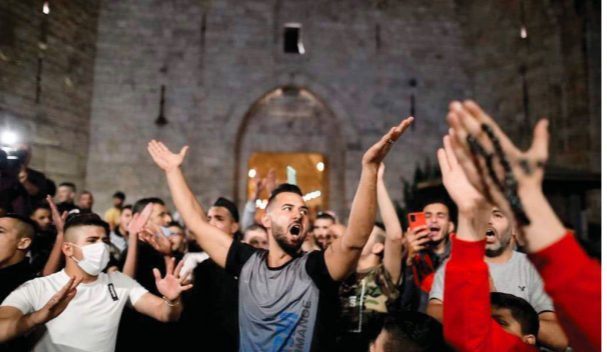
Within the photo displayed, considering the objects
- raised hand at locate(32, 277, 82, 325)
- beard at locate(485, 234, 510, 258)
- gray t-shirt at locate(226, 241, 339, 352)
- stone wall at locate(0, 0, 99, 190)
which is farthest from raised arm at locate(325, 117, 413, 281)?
stone wall at locate(0, 0, 99, 190)

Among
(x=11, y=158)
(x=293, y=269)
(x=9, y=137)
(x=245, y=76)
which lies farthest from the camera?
(x=245, y=76)

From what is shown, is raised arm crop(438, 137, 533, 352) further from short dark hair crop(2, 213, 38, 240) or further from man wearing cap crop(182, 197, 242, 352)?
short dark hair crop(2, 213, 38, 240)

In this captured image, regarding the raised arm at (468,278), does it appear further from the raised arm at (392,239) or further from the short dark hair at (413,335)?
the raised arm at (392,239)

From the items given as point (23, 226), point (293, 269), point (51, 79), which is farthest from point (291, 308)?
point (51, 79)

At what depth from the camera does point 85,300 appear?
2.64m

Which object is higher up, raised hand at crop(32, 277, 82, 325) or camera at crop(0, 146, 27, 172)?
camera at crop(0, 146, 27, 172)

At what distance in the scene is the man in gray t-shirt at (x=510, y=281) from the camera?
7.75 feet

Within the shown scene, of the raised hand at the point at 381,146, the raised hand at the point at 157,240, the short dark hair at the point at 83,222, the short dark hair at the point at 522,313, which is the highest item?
the raised hand at the point at 381,146

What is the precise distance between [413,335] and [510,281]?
3.84ft

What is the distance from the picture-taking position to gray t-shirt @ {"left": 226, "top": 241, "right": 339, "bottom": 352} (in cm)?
218

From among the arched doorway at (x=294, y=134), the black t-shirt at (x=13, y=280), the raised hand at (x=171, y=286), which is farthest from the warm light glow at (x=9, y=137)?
the raised hand at (x=171, y=286)

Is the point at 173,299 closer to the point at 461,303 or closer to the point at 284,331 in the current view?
the point at 284,331

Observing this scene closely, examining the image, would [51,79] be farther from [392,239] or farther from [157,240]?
[392,239]

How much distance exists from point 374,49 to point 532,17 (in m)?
4.17
